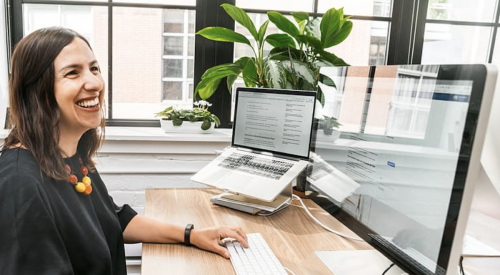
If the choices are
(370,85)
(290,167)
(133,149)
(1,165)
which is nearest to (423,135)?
(370,85)

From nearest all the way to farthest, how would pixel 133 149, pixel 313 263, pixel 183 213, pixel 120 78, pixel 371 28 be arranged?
pixel 313 263
pixel 183 213
pixel 133 149
pixel 120 78
pixel 371 28

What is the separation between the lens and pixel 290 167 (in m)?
1.34

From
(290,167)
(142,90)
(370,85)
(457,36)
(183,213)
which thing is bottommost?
(183,213)

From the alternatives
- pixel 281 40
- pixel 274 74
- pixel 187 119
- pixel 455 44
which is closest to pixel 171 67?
pixel 187 119

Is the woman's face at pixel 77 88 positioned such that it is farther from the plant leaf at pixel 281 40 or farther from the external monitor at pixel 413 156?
the plant leaf at pixel 281 40

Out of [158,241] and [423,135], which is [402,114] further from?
[158,241]

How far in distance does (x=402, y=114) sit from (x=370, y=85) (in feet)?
0.50

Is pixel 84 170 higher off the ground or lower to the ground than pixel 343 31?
lower

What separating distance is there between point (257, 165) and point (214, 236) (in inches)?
16.0

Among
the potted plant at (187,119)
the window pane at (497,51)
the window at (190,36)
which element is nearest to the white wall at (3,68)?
the window at (190,36)

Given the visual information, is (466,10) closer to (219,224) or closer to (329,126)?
(329,126)

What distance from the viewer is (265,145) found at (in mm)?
1438

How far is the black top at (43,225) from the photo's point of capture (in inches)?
30.2

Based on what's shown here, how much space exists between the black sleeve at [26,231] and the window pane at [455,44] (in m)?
2.10
